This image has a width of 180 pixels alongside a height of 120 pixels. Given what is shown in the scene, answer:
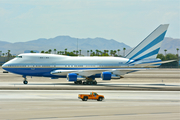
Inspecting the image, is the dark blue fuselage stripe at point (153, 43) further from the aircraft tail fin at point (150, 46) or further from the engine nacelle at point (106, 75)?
the engine nacelle at point (106, 75)

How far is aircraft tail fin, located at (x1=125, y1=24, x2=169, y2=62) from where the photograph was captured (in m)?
49.0

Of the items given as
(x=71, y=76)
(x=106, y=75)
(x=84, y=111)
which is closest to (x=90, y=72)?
(x=106, y=75)

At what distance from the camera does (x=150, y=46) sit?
49812 mm

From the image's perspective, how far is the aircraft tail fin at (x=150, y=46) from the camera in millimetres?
48969

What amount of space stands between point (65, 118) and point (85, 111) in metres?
3.08

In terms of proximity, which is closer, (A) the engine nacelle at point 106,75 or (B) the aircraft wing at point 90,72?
(A) the engine nacelle at point 106,75

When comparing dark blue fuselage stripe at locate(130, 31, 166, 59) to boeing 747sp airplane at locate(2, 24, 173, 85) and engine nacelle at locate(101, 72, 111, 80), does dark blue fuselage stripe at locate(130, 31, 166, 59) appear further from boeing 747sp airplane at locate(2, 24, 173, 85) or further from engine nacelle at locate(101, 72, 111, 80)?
engine nacelle at locate(101, 72, 111, 80)

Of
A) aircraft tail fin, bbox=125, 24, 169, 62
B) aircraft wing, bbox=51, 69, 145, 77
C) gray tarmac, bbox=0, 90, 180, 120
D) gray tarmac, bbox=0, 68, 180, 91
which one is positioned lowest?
gray tarmac, bbox=0, 90, 180, 120

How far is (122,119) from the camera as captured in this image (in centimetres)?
1852

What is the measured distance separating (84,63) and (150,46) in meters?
13.0

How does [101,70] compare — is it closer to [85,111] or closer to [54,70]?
[54,70]

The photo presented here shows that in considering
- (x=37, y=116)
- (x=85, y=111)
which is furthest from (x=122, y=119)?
(x=37, y=116)

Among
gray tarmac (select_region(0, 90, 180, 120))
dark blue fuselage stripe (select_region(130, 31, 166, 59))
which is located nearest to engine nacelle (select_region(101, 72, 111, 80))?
dark blue fuselage stripe (select_region(130, 31, 166, 59))

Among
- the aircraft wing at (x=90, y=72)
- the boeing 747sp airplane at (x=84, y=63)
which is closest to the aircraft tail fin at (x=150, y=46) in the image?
the boeing 747sp airplane at (x=84, y=63)
